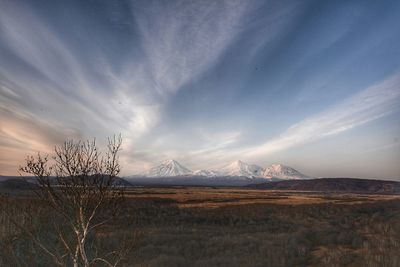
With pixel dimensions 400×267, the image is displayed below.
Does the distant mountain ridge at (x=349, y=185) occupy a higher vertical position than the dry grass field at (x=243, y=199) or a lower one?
higher

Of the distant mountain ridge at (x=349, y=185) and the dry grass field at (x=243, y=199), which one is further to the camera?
the distant mountain ridge at (x=349, y=185)

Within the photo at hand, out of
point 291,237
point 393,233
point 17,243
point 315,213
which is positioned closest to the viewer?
point 17,243

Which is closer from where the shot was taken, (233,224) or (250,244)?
(250,244)

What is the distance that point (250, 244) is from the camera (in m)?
18.0

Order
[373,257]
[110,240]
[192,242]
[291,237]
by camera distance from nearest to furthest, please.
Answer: [373,257]
[110,240]
[192,242]
[291,237]

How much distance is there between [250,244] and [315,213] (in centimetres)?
2108

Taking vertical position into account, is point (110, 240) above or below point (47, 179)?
below

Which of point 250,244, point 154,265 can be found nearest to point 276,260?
point 250,244

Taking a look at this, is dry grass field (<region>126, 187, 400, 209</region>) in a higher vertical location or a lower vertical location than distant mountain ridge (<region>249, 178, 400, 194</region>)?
Result: lower

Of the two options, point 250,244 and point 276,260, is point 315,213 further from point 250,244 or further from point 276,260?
point 276,260

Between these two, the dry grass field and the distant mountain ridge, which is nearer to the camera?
the dry grass field

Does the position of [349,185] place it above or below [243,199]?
above

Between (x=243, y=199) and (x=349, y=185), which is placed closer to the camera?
(x=243, y=199)

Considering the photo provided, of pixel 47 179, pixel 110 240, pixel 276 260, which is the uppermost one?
pixel 47 179
